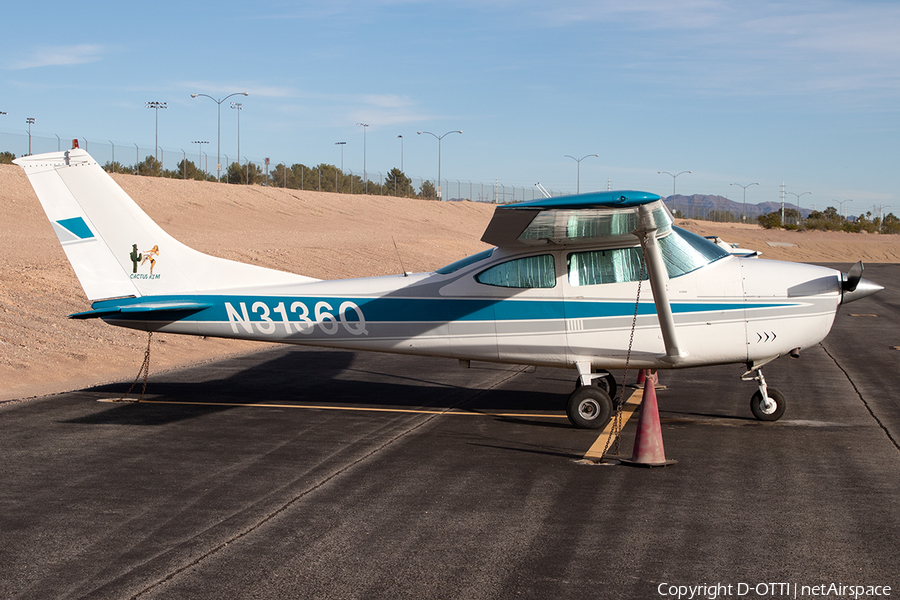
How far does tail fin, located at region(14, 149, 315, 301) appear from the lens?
992 cm

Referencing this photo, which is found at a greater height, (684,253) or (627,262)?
(684,253)

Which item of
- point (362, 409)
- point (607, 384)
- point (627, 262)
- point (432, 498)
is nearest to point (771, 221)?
point (607, 384)

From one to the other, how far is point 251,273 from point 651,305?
16.4 feet

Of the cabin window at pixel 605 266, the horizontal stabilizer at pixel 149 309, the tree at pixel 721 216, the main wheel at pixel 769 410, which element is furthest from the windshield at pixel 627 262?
the tree at pixel 721 216

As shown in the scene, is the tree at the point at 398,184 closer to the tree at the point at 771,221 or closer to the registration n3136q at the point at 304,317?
the tree at the point at 771,221

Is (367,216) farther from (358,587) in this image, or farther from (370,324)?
(358,587)

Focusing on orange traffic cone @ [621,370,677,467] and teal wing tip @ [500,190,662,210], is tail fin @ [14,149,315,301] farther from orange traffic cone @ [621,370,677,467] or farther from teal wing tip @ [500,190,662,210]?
orange traffic cone @ [621,370,677,467]

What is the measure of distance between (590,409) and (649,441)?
5.37 feet

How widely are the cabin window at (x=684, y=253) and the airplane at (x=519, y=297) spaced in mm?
16

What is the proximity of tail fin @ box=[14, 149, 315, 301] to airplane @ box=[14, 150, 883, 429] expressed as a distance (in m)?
0.02

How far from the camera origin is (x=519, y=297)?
9.62 metres

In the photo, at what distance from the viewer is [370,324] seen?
10.0m

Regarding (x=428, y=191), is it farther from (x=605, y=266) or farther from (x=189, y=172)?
(x=605, y=266)

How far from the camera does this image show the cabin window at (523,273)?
952 centimetres
